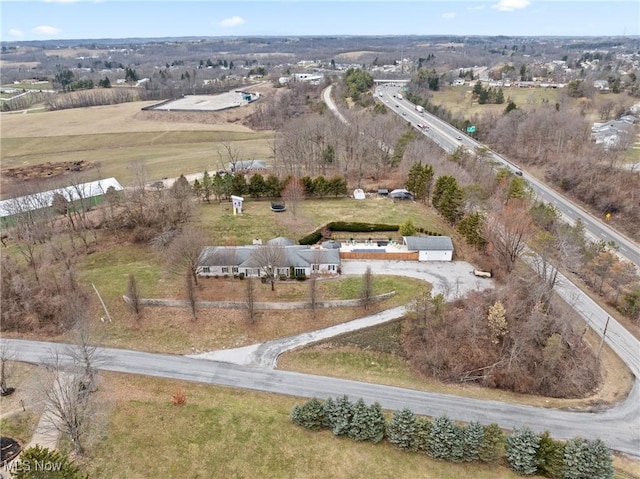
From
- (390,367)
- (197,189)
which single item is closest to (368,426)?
(390,367)

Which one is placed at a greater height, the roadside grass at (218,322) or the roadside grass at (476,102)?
the roadside grass at (476,102)

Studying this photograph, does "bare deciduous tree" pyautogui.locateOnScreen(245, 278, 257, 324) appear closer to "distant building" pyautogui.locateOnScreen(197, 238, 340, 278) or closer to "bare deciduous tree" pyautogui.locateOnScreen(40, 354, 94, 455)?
"distant building" pyautogui.locateOnScreen(197, 238, 340, 278)

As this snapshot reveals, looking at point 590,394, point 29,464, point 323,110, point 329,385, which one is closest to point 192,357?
point 329,385

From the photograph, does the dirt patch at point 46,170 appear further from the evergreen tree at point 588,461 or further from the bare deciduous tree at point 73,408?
the evergreen tree at point 588,461

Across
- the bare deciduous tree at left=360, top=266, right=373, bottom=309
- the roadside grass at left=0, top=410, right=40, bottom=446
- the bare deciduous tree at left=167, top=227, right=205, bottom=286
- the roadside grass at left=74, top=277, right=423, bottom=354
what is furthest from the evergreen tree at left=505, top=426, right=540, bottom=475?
the bare deciduous tree at left=167, top=227, right=205, bottom=286

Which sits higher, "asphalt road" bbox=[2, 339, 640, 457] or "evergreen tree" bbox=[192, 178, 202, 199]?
"evergreen tree" bbox=[192, 178, 202, 199]

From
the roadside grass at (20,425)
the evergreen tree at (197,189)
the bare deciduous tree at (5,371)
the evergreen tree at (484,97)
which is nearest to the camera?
the roadside grass at (20,425)

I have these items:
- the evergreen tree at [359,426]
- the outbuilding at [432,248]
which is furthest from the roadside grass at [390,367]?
the outbuilding at [432,248]
